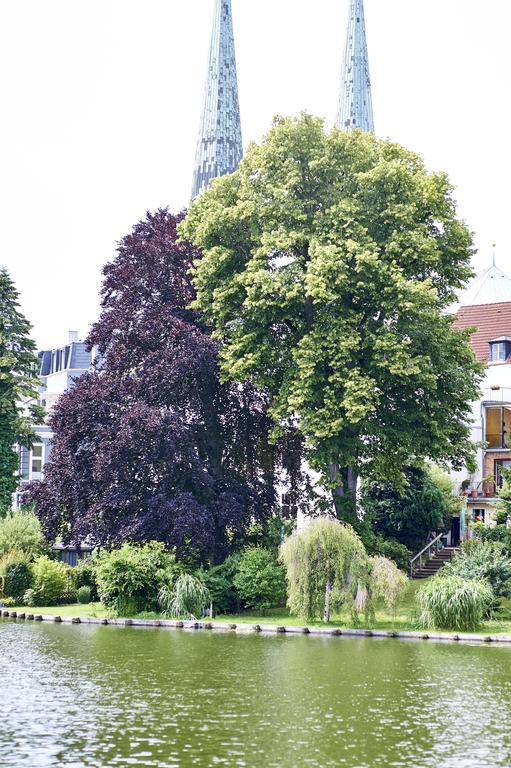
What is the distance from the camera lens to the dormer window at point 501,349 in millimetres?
73938

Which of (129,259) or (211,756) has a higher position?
(129,259)

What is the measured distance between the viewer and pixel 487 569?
150ft

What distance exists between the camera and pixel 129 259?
55.2 m

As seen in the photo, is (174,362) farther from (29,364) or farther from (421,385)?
(29,364)

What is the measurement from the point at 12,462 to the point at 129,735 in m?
45.0

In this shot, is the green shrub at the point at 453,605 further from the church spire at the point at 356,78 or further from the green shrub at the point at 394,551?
the church spire at the point at 356,78

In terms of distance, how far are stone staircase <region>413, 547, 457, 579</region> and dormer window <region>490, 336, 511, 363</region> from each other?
16.7 metres

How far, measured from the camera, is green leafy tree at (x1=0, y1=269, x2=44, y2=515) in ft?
214

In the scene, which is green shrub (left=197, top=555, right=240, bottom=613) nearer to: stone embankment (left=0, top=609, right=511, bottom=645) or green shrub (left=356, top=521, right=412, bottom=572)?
stone embankment (left=0, top=609, right=511, bottom=645)

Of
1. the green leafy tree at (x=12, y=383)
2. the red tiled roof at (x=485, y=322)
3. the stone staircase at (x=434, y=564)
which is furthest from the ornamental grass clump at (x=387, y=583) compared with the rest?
the red tiled roof at (x=485, y=322)

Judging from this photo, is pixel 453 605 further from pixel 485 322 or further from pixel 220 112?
pixel 220 112

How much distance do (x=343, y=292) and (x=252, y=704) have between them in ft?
81.7

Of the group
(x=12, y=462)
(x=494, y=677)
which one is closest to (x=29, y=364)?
(x=12, y=462)

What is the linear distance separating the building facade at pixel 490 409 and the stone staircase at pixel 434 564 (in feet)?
8.41
